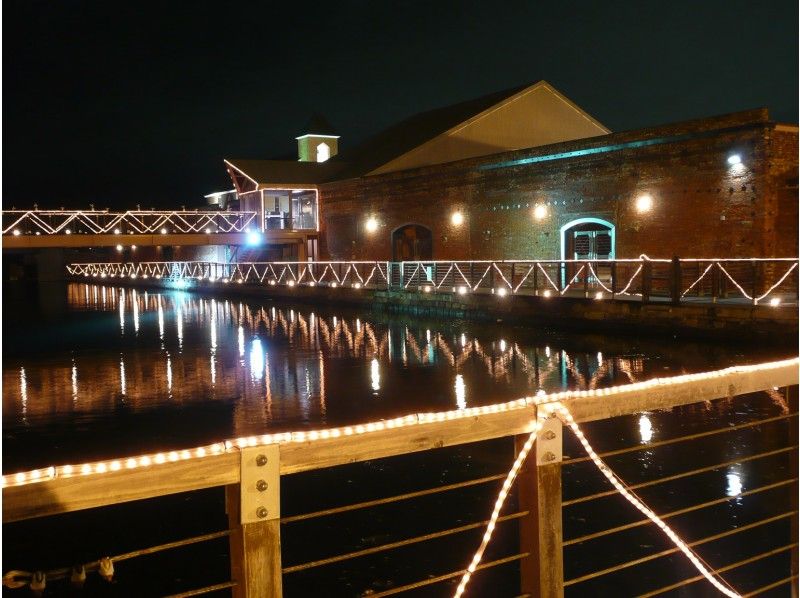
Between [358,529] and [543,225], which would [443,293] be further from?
[358,529]

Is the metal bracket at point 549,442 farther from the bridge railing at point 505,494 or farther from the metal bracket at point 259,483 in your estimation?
the metal bracket at point 259,483

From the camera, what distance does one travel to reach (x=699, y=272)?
19.2 m

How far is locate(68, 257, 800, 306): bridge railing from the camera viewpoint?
681 inches

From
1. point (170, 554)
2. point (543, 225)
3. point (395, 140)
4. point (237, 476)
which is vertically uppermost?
point (395, 140)

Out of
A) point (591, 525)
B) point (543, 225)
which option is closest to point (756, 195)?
point (543, 225)

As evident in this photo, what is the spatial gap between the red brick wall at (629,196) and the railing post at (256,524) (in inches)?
734

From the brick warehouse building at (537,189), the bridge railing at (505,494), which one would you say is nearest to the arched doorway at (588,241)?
the brick warehouse building at (537,189)

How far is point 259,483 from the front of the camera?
2.21 m

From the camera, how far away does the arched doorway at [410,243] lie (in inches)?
1183

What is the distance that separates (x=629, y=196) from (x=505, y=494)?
20.2 meters

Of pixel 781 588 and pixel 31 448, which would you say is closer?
pixel 781 588

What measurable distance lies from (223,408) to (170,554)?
4.91m

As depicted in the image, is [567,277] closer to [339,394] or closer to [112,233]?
[339,394]

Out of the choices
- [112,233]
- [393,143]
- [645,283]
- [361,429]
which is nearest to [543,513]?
[361,429]
